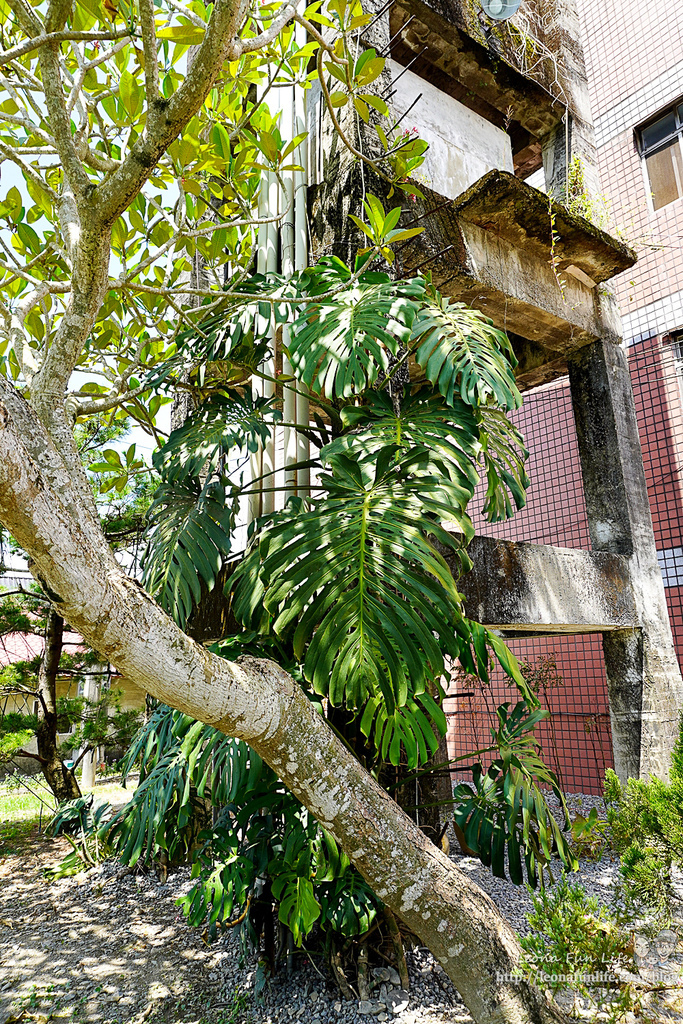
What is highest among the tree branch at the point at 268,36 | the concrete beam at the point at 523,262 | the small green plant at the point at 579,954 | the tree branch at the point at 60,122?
the concrete beam at the point at 523,262

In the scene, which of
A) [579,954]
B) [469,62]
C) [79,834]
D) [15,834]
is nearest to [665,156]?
[469,62]

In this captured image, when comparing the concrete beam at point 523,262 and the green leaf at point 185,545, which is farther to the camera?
the concrete beam at point 523,262

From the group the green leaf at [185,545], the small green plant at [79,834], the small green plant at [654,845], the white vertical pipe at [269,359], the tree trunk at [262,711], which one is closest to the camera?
the tree trunk at [262,711]

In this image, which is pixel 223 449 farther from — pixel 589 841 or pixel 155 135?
pixel 589 841

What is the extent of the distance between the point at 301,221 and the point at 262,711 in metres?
2.60

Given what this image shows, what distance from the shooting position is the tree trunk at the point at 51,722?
179 inches

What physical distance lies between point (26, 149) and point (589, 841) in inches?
162

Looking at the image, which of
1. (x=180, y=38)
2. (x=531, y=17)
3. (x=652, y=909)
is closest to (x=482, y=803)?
(x=652, y=909)

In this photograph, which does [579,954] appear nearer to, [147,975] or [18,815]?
[147,975]

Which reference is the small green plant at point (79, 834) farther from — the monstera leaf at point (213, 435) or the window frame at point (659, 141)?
the window frame at point (659, 141)

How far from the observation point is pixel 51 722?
15.1ft

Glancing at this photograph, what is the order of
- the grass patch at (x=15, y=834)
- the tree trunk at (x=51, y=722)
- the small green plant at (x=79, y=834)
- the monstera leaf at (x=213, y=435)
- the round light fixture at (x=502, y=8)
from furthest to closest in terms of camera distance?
the tree trunk at (x=51, y=722), the grass patch at (x=15, y=834), the small green plant at (x=79, y=834), the round light fixture at (x=502, y=8), the monstera leaf at (x=213, y=435)

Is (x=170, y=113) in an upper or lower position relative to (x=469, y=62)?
lower

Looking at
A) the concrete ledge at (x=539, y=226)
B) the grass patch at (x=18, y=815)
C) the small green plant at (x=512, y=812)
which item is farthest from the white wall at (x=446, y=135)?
the grass patch at (x=18, y=815)
